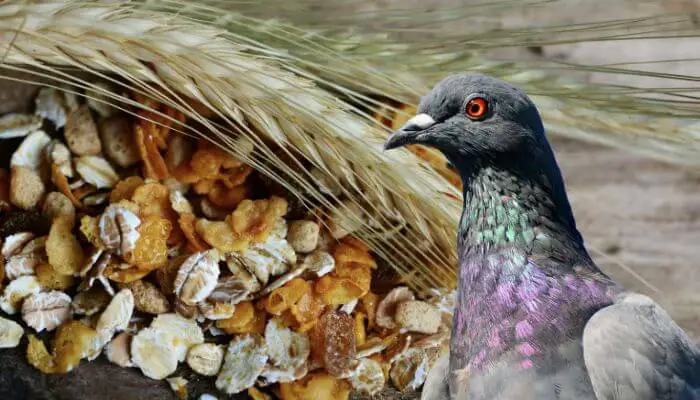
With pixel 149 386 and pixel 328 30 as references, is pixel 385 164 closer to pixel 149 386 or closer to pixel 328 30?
pixel 328 30

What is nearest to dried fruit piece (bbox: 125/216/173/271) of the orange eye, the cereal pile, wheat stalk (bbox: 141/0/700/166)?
the cereal pile

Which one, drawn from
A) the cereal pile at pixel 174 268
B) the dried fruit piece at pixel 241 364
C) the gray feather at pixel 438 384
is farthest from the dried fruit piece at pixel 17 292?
the gray feather at pixel 438 384

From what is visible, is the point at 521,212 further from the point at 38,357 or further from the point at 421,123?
the point at 38,357

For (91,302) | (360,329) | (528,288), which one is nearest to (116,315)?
(91,302)

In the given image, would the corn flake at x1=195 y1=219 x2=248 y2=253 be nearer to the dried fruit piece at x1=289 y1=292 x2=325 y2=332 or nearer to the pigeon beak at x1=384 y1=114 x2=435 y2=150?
the dried fruit piece at x1=289 y1=292 x2=325 y2=332

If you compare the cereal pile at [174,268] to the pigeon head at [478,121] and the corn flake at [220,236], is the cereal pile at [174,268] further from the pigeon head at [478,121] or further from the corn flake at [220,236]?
the pigeon head at [478,121]

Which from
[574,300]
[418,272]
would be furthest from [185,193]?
[574,300]

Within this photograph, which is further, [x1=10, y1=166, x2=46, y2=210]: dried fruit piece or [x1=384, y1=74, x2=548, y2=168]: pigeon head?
[x1=10, y1=166, x2=46, y2=210]: dried fruit piece
